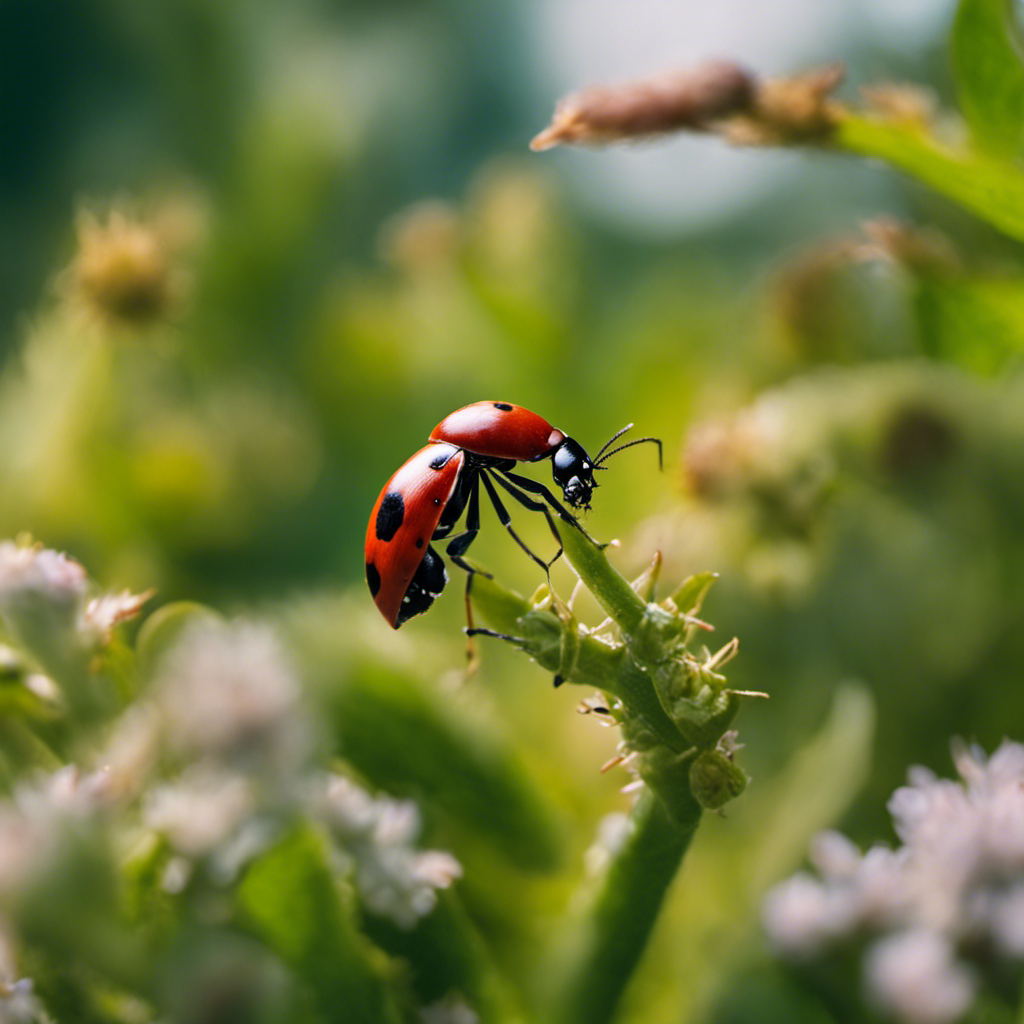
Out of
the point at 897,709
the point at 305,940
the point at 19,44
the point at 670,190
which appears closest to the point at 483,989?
the point at 305,940

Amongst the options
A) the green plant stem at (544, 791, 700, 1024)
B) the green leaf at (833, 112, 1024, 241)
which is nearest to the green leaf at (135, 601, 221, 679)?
the green plant stem at (544, 791, 700, 1024)

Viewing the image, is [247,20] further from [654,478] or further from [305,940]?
[305,940]

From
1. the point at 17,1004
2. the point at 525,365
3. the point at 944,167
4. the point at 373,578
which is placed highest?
the point at 525,365

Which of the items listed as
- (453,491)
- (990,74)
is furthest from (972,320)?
(453,491)

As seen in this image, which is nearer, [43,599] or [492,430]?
[43,599]

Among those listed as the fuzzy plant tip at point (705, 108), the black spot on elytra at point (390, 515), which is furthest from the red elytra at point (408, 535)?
the fuzzy plant tip at point (705, 108)

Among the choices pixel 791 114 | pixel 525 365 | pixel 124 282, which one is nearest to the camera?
pixel 791 114

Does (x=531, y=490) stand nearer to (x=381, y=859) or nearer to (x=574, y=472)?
(x=574, y=472)
